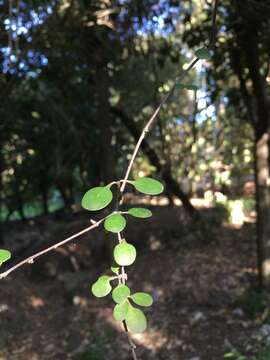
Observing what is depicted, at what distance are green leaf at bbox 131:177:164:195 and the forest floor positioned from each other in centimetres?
315

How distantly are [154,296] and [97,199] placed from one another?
440cm

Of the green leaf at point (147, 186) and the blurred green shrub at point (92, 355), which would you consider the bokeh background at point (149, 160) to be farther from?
the green leaf at point (147, 186)

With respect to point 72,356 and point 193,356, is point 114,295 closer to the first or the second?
point 193,356

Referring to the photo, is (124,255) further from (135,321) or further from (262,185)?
(262,185)

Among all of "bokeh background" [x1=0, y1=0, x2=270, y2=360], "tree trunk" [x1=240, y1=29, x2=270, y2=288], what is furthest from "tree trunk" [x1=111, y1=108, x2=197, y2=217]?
"tree trunk" [x1=240, y1=29, x2=270, y2=288]

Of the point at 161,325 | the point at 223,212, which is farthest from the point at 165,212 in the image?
the point at 161,325

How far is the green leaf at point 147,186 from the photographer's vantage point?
96 centimetres

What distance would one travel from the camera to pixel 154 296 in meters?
5.15

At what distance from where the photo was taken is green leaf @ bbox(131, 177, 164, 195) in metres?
0.96

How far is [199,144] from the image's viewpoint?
802 cm

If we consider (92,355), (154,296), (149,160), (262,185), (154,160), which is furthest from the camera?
(149,160)

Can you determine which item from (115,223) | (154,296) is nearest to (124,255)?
(115,223)

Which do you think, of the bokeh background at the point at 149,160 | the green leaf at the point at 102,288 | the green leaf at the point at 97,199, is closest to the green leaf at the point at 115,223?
the green leaf at the point at 97,199

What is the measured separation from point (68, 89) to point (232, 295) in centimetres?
285
